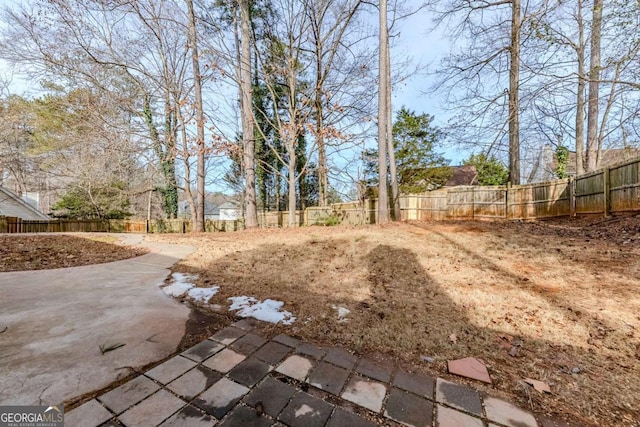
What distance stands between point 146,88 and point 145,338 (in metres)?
10.9

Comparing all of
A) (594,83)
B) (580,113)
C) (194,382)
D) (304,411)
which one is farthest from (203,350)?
(580,113)

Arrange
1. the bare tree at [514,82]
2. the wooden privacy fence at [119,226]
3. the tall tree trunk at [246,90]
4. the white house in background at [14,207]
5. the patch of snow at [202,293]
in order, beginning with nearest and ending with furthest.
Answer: the patch of snow at [202,293] → the bare tree at [514,82] → the tall tree trunk at [246,90] → the white house in background at [14,207] → the wooden privacy fence at [119,226]

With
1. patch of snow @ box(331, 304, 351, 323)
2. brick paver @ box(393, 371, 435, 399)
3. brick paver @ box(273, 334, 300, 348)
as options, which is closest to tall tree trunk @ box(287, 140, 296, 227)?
patch of snow @ box(331, 304, 351, 323)

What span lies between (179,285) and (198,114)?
7654 mm

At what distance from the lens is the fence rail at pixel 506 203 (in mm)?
6021

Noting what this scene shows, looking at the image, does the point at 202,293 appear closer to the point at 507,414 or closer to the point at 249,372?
the point at 249,372

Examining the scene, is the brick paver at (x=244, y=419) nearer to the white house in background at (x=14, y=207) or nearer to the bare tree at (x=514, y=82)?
the bare tree at (x=514, y=82)

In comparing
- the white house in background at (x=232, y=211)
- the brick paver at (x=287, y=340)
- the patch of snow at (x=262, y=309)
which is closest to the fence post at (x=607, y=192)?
the patch of snow at (x=262, y=309)

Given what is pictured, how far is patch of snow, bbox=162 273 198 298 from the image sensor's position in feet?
9.32

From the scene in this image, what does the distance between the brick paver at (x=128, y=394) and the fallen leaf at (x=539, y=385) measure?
211 centimetres

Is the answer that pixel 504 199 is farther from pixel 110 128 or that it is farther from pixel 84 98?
pixel 84 98

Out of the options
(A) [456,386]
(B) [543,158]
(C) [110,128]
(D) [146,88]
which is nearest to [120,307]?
(A) [456,386]

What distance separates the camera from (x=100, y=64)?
877 cm

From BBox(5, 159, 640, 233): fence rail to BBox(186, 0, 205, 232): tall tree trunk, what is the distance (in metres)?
4.16
